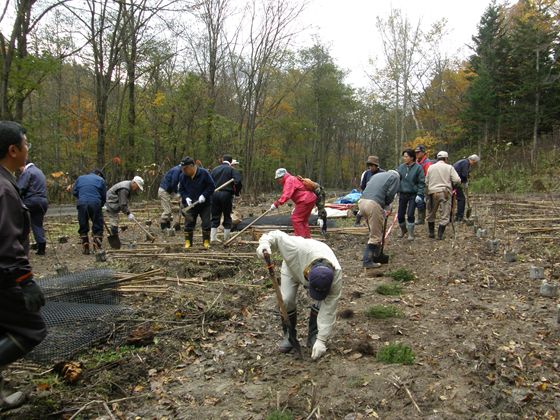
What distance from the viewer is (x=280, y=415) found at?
2943 mm

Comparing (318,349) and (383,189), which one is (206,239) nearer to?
(383,189)

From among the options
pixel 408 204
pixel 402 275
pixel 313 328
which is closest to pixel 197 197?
pixel 402 275

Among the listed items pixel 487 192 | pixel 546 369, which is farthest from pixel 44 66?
pixel 487 192

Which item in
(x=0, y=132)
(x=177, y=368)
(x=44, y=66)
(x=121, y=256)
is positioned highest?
(x=44, y=66)

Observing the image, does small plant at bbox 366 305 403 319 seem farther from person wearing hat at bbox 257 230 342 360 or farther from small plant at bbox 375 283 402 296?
person wearing hat at bbox 257 230 342 360

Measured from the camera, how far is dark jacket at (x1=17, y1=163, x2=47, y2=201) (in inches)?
285

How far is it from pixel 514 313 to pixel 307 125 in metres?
37.0

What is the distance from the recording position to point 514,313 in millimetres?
4805

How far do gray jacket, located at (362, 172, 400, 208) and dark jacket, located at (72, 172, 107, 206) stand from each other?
17.4 feet

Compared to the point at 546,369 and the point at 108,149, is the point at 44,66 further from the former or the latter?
the point at 546,369

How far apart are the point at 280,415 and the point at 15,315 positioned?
1.91 meters

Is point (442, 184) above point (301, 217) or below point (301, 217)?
above

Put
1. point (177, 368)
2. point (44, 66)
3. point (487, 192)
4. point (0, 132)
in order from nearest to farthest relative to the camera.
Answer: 1. point (0, 132)
2. point (177, 368)
3. point (44, 66)
4. point (487, 192)

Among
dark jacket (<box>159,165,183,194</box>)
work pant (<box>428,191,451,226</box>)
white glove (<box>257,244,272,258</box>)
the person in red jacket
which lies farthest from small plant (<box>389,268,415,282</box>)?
dark jacket (<box>159,165,183,194</box>)
